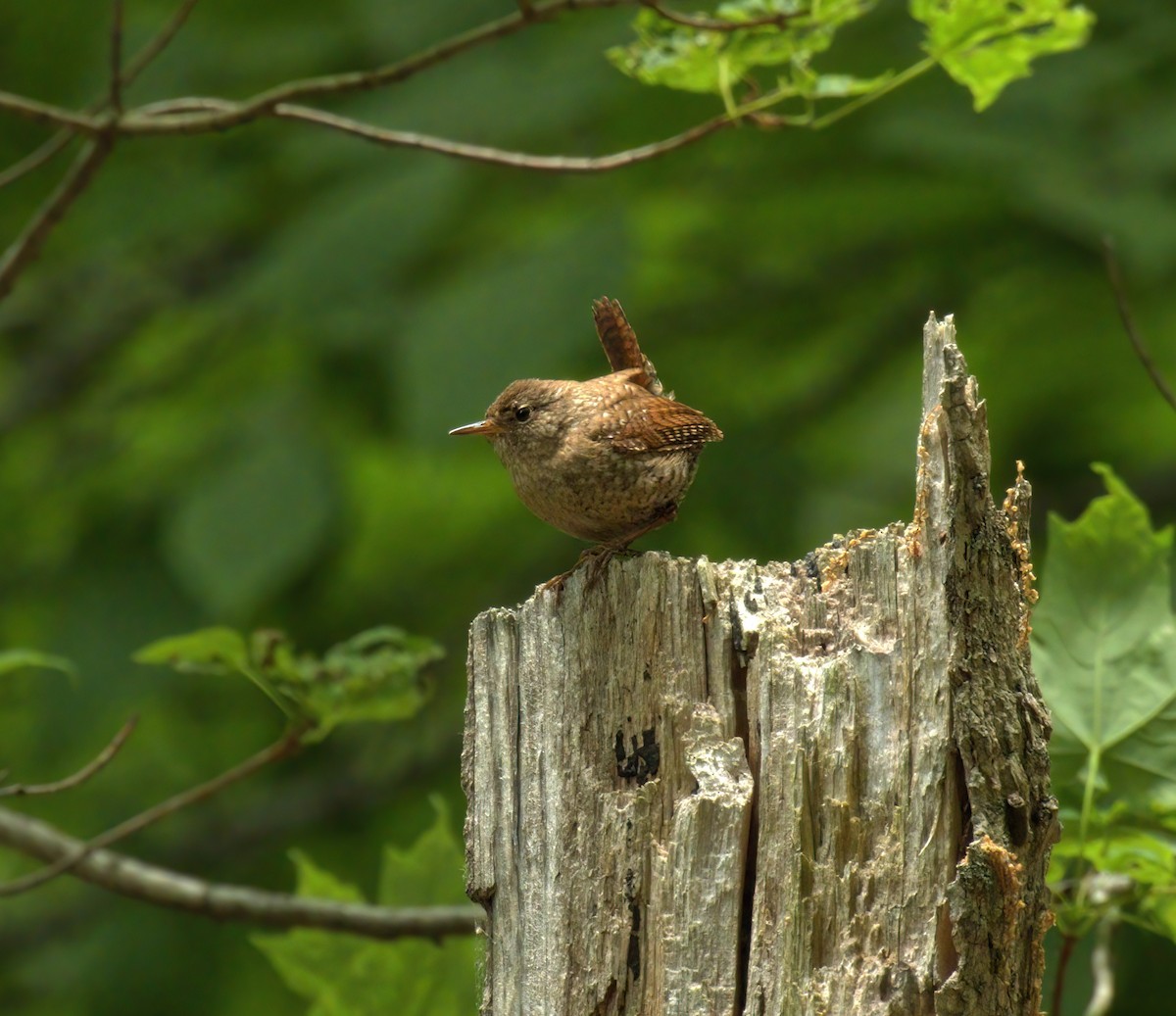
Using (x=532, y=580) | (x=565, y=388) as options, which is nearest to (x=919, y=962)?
(x=565, y=388)

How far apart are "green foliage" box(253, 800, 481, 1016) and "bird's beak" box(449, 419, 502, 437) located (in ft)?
3.36

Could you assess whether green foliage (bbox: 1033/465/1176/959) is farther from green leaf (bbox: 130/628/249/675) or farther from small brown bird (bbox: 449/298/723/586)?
green leaf (bbox: 130/628/249/675)

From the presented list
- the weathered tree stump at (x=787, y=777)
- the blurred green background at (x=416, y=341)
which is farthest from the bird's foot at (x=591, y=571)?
the blurred green background at (x=416, y=341)

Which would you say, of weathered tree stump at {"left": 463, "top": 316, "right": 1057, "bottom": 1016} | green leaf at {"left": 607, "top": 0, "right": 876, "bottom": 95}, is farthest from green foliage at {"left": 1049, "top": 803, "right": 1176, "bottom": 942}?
green leaf at {"left": 607, "top": 0, "right": 876, "bottom": 95}

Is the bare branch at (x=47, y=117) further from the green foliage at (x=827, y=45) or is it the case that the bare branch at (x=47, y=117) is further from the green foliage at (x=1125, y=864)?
the green foliage at (x=1125, y=864)

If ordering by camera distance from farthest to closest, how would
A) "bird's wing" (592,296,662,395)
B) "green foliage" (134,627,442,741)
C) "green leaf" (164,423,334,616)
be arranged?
"green leaf" (164,423,334,616) < "bird's wing" (592,296,662,395) < "green foliage" (134,627,442,741)

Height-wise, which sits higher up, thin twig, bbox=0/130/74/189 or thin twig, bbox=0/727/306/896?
thin twig, bbox=0/130/74/189

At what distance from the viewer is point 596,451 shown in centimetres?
329

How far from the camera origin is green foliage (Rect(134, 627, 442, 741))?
3486mm

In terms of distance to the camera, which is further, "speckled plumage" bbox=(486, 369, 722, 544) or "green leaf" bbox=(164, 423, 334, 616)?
"green leaf" bbox=(164, 423, 334, 616)

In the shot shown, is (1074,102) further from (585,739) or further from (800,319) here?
(585,739)

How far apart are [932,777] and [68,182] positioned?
92.8 inches

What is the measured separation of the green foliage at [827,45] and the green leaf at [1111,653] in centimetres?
95

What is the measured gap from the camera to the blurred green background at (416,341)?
13.9ft
